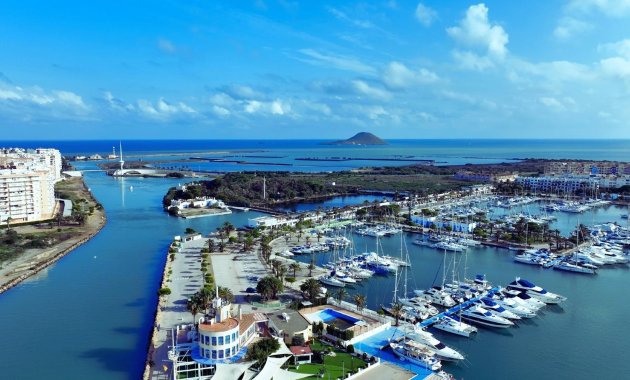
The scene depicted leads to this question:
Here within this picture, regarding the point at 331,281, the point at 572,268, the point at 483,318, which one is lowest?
the point at 483,318

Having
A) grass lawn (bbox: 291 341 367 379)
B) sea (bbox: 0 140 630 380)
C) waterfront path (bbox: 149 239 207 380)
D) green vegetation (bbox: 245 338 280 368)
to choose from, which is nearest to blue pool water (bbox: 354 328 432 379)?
grass lawn (bbox: 291 341 367 379)

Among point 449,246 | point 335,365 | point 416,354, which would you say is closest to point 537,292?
point 449,246

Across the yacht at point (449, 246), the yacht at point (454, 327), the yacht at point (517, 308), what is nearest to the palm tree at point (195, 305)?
the yacht at point (454, 327)

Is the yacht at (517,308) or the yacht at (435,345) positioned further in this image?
the yacht at (517,308)

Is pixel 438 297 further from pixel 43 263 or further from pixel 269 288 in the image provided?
pixel 43 263

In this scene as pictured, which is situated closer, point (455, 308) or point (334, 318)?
point (334, 318)

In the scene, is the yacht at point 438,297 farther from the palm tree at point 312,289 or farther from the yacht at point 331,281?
the palm tree at point 312,289
